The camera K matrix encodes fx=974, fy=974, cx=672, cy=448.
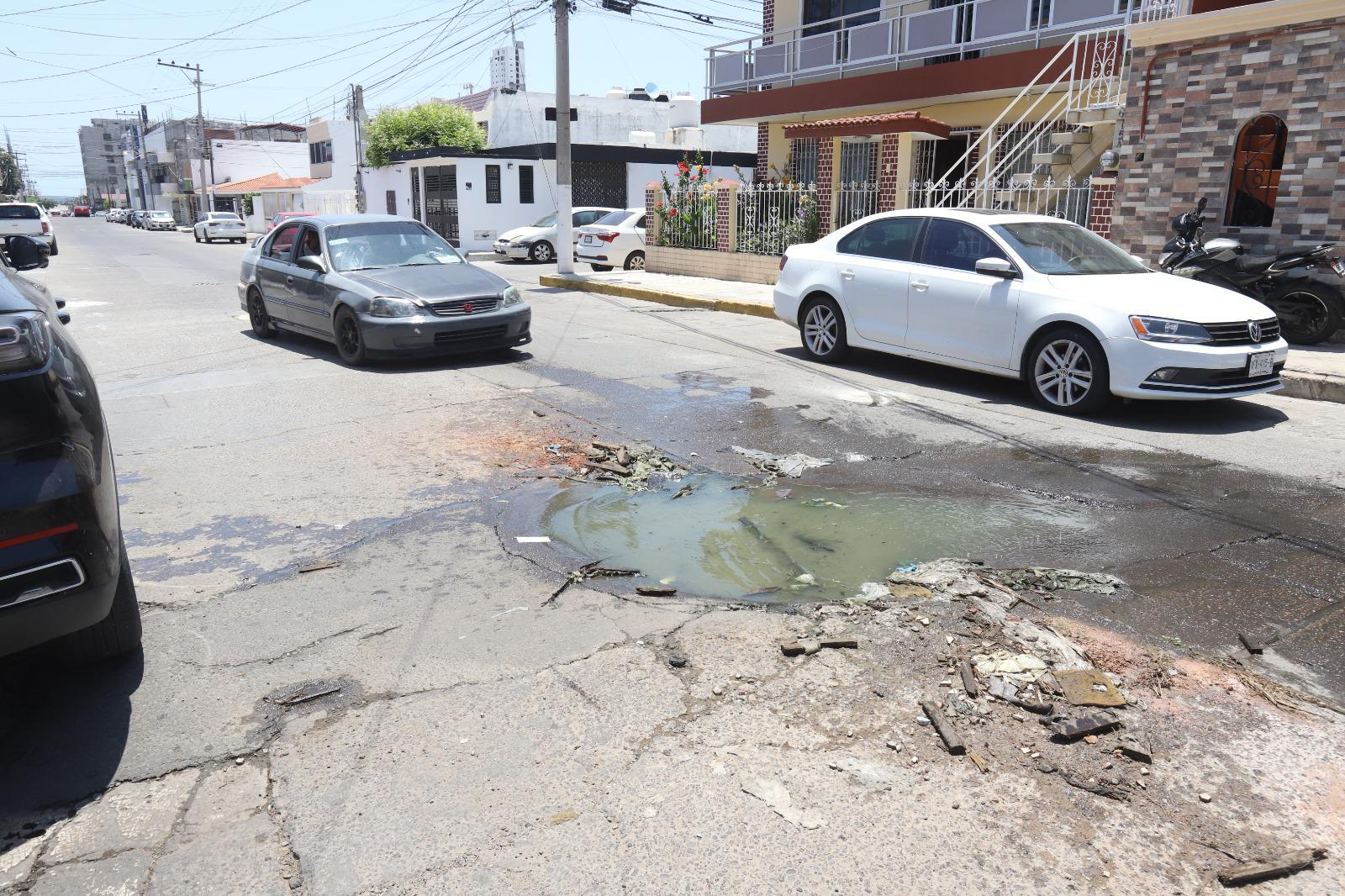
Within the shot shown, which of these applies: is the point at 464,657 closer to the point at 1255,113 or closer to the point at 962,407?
the point at 962,407

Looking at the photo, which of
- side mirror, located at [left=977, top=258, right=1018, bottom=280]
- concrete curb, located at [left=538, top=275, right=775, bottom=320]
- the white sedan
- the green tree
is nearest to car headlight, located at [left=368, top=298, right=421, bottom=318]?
the white sedan

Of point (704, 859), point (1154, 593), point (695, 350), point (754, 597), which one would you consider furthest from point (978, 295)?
point (704, 859)

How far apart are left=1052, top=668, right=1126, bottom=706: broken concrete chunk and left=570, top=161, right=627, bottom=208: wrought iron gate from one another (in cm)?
3394

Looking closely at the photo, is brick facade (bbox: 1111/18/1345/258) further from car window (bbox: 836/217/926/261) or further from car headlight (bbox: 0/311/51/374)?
car headlight (bbox: 0/311/51/374)

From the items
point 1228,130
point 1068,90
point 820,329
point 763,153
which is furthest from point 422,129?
point 1228,130

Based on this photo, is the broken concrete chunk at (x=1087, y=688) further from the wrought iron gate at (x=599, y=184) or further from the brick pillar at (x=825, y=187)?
the wrought iron gate at (x=599, y=184)

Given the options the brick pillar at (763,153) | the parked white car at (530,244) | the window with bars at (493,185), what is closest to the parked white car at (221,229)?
the window with bars at (493,185)

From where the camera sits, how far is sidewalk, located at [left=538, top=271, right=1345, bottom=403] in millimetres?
9180

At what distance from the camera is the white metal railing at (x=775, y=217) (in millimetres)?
18000

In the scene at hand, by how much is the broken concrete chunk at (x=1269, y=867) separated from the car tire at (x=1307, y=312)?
9.66m

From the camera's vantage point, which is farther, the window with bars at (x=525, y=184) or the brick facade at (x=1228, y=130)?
the window with bars at (x=525, y=184)

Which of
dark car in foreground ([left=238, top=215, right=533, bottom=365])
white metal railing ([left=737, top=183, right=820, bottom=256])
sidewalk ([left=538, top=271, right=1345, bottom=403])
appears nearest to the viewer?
sidewalk ([left=538, top=271, right=1345, bottom=403])

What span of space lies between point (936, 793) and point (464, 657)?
1.92 metres

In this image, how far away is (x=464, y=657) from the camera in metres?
3.97
